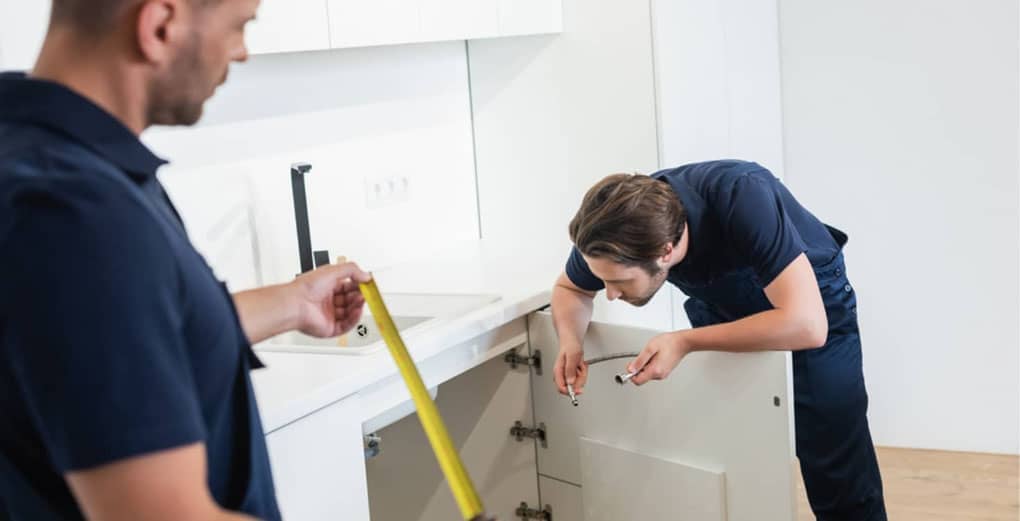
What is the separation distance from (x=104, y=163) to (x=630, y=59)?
2102 millimetres

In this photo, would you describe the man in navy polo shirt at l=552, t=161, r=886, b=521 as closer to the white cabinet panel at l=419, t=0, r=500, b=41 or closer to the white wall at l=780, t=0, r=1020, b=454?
the white cabinet panel at l=419, t=0, r=500, b=41

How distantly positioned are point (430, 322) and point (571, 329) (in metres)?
0.26

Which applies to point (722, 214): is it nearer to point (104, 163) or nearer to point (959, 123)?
point (104, 163)

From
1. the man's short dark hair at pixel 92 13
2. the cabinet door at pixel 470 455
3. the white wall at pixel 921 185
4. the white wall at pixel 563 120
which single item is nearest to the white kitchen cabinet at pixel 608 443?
the cabinet door at pixel 470 455

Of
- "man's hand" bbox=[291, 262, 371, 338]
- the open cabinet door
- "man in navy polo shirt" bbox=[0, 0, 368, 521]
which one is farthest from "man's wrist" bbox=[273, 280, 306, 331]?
the open cabinet door

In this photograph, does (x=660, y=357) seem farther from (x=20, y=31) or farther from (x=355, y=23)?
(x=20, y=31)

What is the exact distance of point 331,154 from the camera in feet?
9.04

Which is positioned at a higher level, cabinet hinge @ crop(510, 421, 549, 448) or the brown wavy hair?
the brown wavy hair

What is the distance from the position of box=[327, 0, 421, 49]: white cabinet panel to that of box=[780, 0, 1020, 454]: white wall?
1410 mm

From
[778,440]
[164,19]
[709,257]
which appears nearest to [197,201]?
[709,257]

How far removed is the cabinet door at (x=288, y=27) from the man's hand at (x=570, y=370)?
2.43 feet

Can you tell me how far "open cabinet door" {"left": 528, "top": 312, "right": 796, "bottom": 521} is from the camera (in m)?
2.00

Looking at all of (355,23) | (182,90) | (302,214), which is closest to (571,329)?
(302,214)

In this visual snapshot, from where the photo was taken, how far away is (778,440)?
1.98m
